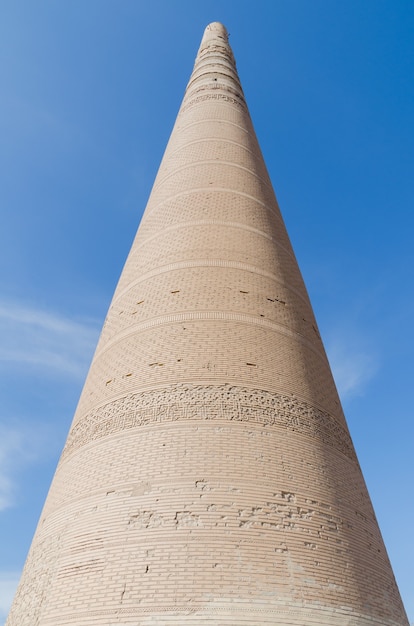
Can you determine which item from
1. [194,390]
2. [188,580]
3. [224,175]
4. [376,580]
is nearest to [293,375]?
[194,390]

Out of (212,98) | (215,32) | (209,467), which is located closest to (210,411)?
(209,467)

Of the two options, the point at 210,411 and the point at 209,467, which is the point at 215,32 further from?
the point at 209,467

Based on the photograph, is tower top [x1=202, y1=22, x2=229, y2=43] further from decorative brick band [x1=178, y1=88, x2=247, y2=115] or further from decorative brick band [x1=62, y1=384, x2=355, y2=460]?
decorative brick band [x1=62, y1=384, x2=355, y2=460]

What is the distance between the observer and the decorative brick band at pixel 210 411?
6105 millimetres

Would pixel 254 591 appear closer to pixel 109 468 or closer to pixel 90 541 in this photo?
pixel 90 541

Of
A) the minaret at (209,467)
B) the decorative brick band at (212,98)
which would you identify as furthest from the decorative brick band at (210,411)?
the decorative brick band at (212,98)

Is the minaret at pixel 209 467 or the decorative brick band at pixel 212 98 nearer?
the minaret at pixel 209 467

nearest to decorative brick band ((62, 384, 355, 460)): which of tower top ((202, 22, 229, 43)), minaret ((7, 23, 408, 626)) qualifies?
minaret ((7, 23, 408, 626))

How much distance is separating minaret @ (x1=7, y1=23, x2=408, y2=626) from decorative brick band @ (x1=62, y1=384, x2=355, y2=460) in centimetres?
2

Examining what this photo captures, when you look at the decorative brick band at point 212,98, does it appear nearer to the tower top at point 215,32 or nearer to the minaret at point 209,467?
the minaret at point 209,467

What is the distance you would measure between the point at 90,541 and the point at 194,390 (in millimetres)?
1990

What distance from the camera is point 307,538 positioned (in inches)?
206

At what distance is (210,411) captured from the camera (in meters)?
6.08

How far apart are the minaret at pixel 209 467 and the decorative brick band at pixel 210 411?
0.02m
